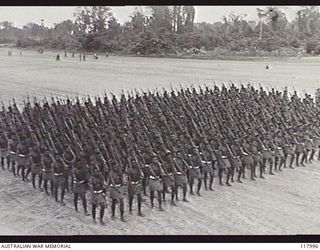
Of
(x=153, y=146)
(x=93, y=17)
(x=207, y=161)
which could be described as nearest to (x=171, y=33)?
(x=93, y=17)

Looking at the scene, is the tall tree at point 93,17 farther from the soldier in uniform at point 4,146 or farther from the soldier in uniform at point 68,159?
the soldier in uniform at point 4,146

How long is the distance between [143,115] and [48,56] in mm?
2085

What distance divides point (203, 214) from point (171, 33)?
320 cm

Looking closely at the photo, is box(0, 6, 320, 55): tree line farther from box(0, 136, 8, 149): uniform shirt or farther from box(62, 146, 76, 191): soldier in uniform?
box(62, 146, 76, 191): soldier in uniform

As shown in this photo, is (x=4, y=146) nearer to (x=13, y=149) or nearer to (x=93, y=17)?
(x=13, y=149)

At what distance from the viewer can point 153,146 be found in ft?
21.5

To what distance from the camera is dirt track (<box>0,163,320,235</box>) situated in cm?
564

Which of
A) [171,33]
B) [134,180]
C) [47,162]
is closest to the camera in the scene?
[134,180]

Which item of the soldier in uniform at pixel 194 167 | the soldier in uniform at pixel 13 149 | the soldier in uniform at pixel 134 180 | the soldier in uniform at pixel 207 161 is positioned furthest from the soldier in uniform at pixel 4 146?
the soldier in uniform at pixel 207 161

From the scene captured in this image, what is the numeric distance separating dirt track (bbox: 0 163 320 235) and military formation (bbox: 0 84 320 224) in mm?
161

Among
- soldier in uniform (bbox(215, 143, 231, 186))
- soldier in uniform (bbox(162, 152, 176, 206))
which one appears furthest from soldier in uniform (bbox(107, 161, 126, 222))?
soldier in uniform (bbox(215, 143, 231, 186))

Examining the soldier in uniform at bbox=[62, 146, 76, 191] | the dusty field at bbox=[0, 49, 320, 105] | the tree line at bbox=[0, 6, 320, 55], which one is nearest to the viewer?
the soldier in uniform at bbox=[62, 146, 76, 191]

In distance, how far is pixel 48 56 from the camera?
8.77 meters

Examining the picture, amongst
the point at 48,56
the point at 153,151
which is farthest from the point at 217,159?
the point at 48,56
